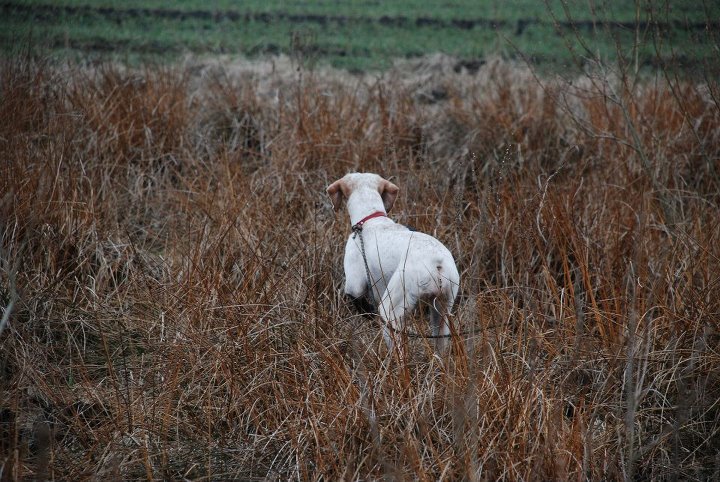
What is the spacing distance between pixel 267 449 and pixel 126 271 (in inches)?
63.8

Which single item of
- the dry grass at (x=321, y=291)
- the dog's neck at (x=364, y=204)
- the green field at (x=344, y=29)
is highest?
the green field at (x=344, y=29)

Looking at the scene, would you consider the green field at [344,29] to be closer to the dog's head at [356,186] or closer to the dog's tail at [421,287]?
the dog's head at [356,186]

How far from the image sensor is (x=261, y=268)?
10.8ft

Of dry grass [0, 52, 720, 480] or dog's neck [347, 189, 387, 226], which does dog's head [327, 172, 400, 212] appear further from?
dry grass [0, 52, 720, 480]

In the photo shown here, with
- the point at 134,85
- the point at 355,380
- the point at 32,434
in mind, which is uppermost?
the point at 134,85

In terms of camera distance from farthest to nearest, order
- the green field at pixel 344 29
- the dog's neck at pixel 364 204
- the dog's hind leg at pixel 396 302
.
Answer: the green field at pixel 344 29, the dog's neck at pixel 364 204, the dog's hind leg at pixel 396 302

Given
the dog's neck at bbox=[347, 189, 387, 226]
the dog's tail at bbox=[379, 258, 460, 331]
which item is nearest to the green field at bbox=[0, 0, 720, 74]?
the dog's neck at bbox=[347, 189, 387, 226]

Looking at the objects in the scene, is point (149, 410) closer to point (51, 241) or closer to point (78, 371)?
point (78, 371)

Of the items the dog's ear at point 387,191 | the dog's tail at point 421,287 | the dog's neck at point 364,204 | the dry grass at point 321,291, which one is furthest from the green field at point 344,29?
the dog's tail at point 421,287

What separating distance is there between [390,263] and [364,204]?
433 mm

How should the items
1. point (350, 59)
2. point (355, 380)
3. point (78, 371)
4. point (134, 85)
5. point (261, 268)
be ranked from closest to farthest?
1. point (355, 380)
2. point (78, 371)
3. point (261, 268)
4. point (134, 85)
5. point (350, 59)

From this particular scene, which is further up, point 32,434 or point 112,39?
point 112,39

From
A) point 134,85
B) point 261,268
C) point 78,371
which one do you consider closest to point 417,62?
point 134,85

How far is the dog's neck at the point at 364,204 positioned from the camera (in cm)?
324
